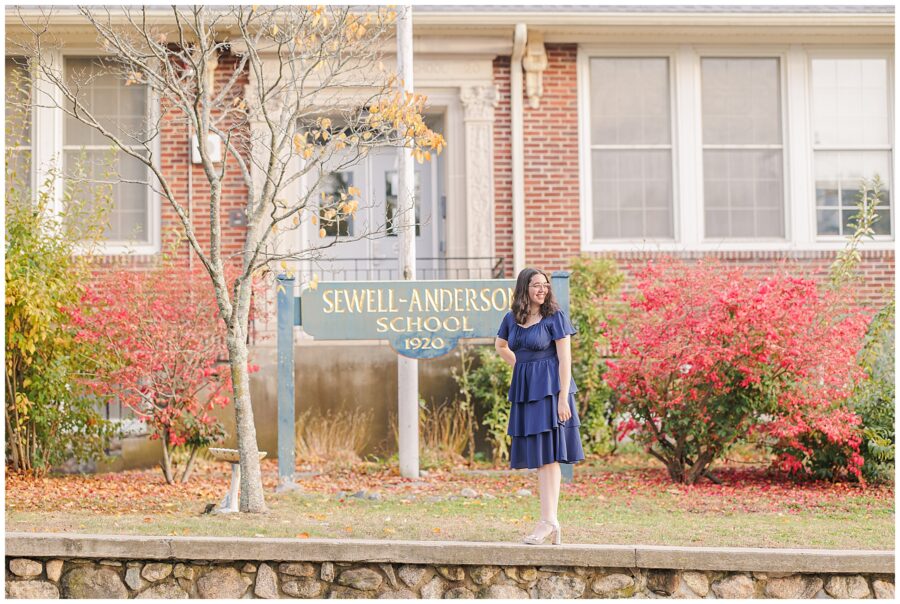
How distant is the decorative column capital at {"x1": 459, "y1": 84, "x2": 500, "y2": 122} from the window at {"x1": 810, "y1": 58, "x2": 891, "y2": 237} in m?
3.87

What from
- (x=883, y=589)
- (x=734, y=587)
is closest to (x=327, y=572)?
(x=734, y=587)

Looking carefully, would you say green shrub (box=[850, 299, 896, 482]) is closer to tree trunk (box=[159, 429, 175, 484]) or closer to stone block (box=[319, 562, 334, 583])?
stone block (box=[319, 562, 334, 583])

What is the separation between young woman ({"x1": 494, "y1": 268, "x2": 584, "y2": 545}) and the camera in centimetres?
598

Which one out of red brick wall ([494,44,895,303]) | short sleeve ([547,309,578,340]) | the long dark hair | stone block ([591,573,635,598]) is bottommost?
stone block ([591,573,635,598])

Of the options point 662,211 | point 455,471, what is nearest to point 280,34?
point 455,471

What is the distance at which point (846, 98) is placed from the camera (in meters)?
12.4

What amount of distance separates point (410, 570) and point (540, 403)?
3.94ft

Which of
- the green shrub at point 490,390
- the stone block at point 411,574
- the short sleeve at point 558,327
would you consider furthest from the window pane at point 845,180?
the stone block at point 411,574

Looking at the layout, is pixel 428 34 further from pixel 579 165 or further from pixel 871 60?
pixel 871 60

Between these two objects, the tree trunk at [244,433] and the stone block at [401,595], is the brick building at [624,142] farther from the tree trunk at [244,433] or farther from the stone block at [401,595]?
the stone block at [401,595]

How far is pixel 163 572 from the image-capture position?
582 centimetres

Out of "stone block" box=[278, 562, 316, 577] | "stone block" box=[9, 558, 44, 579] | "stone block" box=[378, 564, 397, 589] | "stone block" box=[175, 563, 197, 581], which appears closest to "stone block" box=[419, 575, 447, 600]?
"stone block" box=[378, 564, 397, 589]

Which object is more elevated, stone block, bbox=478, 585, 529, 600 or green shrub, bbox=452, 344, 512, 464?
green shrub, bbox=452, 344, 512, 464

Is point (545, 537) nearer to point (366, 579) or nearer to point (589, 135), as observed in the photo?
point (366, 579)
